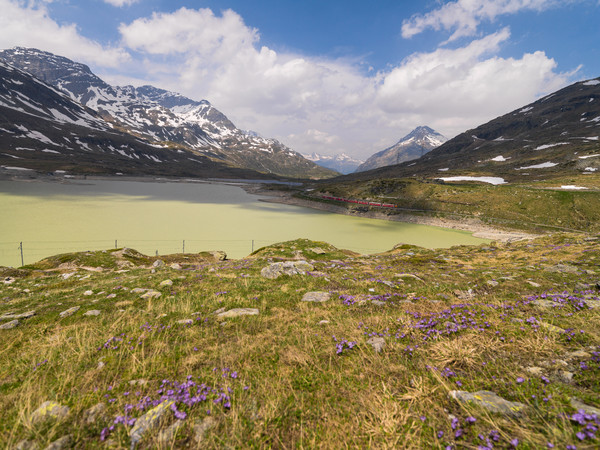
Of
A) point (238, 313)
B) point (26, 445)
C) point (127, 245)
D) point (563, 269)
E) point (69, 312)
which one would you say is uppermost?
point (563, 269)

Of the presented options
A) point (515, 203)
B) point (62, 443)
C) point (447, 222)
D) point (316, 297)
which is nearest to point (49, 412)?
point (62, 443)

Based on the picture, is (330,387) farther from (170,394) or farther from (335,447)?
(170,394)

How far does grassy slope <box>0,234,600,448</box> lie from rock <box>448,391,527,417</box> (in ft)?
0.44

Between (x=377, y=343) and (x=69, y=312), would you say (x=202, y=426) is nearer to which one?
(x=377, y=343)

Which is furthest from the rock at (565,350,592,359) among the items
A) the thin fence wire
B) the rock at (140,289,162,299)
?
the thin fence wire

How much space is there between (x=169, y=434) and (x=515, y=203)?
94930mm

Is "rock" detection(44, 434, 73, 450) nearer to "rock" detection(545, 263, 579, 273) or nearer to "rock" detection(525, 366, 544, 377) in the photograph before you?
"rock" detection(525, 366, 544, 377)

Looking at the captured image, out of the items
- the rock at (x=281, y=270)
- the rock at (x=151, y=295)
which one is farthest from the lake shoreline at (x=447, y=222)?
the rock at (x=151, y=295)

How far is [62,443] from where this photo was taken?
331 centimetres

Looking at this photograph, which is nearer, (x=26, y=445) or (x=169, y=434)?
(x=26, y=445)

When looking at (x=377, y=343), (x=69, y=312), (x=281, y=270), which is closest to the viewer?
(x=377, y=343)

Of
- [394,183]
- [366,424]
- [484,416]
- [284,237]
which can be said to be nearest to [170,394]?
[366,424]

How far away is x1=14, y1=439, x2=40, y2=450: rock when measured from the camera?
10.8 ft

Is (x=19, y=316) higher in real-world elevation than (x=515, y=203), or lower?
lower
